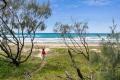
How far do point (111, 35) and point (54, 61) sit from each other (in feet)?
102

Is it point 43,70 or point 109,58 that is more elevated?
point 109,58

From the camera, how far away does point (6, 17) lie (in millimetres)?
35688

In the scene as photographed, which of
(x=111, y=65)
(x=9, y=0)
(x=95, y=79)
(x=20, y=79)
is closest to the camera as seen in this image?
(x=111, y=65)

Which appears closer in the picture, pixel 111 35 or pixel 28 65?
pixel 111 35

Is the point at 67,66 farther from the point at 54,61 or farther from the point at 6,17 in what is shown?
the point at 6,17

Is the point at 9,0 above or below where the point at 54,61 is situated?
above

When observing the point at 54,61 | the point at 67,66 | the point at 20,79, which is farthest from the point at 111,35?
the point at 54,61

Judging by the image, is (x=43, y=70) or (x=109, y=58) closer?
(x=109, y=58)

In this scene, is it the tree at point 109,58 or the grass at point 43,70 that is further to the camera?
the grass at point 43,70

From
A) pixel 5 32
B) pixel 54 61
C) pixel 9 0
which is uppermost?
pixel 9 0

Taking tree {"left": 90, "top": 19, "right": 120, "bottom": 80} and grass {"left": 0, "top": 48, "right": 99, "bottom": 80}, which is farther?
grass {"left": 0, "top": 48, "right": 99, "bottom": 80}

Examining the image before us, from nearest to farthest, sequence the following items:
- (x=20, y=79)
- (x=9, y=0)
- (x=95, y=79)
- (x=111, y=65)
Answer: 1. (x=111, y=65)
2. (x=95, y=79)
3. (x=20, y=79)
4. (x=9, y=0)

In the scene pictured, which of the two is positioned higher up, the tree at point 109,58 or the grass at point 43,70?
the tree at point 109,58

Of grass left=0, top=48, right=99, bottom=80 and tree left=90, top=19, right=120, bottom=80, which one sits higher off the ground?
tree left=90, top=19, right=120, bottom=80
